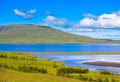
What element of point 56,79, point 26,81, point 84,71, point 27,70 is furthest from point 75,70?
point 26,81

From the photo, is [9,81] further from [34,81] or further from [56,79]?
[56,79]

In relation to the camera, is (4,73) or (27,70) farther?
(27,70)

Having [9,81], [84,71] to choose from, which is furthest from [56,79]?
[84,71]

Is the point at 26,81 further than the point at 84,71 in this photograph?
No

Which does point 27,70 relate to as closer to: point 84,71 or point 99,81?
point 99,81

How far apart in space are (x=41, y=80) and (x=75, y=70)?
2246 cm

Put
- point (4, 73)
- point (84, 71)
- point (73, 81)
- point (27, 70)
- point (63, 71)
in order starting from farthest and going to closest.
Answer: point (84, 71), point (63, 71), point (27, 70), point (4, 73), point (73, 81)

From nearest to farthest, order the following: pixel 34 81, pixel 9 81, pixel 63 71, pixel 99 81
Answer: pixel 9 81, pixel 34 81, pixel 99 81, pixel 63 71

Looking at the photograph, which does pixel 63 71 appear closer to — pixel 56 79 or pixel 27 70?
pixel 27 70

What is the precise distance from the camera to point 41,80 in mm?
34000

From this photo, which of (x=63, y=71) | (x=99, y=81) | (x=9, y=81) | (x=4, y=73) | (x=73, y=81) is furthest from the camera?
(x=63, y=71)

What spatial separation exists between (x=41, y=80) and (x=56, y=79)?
8.05ft

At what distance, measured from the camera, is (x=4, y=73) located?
38.1 metres

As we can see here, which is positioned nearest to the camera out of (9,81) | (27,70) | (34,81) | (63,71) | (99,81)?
(9,81)
